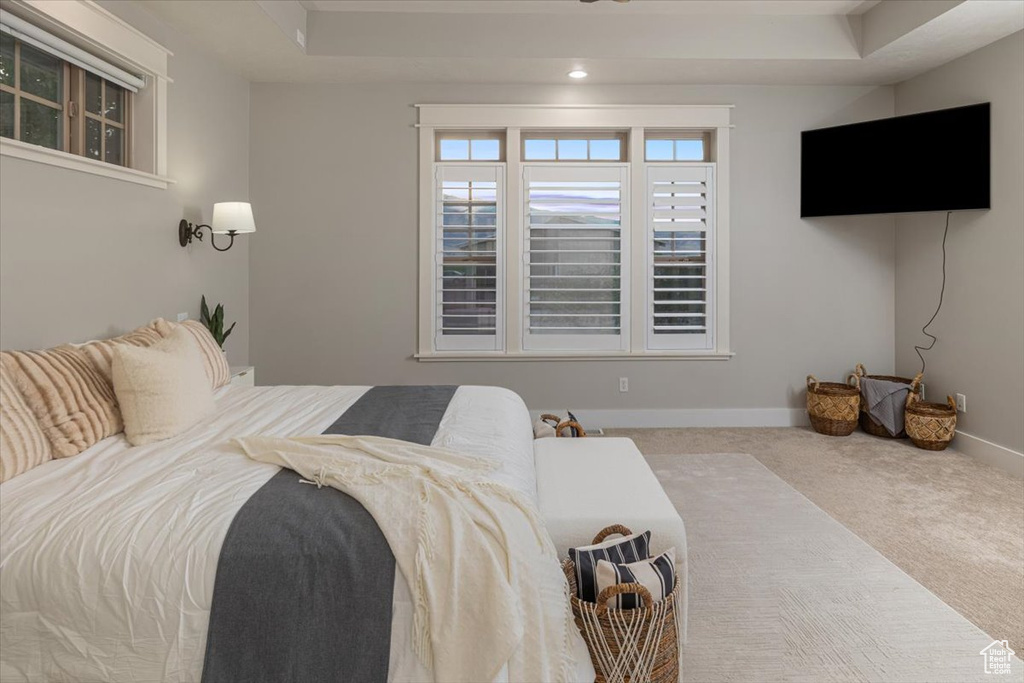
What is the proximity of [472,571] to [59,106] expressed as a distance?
2.83 meters

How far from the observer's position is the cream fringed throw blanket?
1.41m

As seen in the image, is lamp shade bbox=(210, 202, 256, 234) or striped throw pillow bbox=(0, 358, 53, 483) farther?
lamp shade bbox=(210, 202, 256, 234)

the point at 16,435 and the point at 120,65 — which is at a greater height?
the point at 120,65

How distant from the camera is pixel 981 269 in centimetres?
409

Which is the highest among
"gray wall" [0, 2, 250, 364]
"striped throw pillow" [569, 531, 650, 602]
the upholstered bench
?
"gray wall" [0, 2, 250, 364]

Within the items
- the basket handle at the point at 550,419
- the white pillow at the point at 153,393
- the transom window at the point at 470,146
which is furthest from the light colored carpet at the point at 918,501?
the white pillow at the point at 153,393

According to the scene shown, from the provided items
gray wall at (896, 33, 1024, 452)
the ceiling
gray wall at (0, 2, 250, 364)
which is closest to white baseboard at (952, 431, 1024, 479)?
gray wall at (896, 33, 1024, 452)

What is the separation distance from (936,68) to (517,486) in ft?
14.9

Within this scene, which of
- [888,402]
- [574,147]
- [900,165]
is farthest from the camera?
[574,147]

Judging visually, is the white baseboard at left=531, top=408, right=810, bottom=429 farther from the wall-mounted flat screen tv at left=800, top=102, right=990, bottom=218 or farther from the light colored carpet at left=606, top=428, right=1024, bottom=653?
the wall-mounted flat screen tv at left=800, top=102, right=990, bottom=218

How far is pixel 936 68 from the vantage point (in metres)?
4.42

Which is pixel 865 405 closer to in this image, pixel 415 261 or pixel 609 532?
pixel 415 261

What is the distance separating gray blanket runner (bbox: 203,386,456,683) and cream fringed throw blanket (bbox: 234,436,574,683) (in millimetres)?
80

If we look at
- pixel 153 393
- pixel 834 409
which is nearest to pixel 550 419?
pixel 153 393
